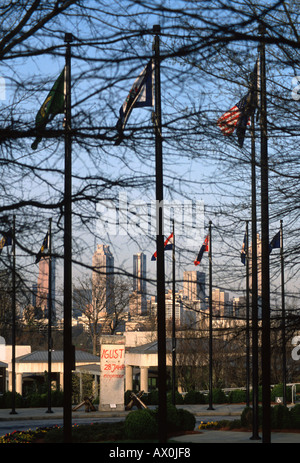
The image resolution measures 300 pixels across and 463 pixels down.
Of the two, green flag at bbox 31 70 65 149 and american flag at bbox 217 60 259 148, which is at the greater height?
american flag at bbox 217 60 259 148

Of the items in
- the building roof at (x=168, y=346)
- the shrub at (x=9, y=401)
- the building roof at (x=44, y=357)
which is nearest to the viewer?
the shrub at (x=9, y=401)

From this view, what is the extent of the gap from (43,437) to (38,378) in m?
42.5

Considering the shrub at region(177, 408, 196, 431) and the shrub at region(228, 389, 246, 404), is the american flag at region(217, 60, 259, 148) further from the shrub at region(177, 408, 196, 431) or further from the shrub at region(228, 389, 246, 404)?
the shrub at region(228, 389, 246, 404)

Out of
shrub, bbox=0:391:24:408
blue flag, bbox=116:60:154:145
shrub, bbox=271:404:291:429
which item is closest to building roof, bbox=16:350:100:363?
shrub, bbox=0:391:24:408

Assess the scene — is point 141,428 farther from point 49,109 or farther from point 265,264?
point 49,109

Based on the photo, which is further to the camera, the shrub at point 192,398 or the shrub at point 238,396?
the shrub at point 238,396

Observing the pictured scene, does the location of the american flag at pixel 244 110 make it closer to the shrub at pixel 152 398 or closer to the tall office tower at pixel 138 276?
the tall office tower at pixel 138 276

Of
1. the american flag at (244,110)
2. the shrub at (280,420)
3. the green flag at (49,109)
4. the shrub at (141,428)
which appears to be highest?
the american flag at (244,110)

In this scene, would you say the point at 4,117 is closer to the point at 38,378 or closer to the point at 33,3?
the point at 33,3

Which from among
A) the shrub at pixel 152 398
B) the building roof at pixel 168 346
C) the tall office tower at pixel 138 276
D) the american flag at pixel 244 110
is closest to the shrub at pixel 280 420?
the shrub at pixel 152 398

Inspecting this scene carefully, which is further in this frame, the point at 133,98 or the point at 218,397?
the point at 218,397

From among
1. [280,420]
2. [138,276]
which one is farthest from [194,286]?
[280,420]

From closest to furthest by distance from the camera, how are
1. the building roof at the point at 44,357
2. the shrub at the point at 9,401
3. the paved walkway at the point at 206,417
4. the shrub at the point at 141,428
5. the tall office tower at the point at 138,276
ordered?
the tall office tower at the point at 138,276
the shrub at the point at 141,428
the paved walkway at the point at 206,417
the shrub at the point at 9,401
the building roof at the point at 44,357
